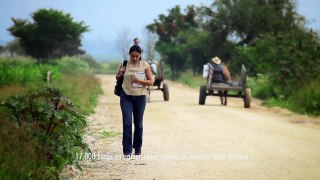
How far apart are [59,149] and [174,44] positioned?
195ft

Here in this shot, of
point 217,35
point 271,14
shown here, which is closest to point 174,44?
point 217,35

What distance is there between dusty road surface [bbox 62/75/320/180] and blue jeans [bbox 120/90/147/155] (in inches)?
9.2

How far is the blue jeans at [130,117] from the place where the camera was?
31.4 ft

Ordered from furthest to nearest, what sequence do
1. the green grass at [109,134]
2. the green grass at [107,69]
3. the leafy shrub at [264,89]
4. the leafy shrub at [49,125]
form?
the green grass at [107,69] → the leafy shrub at [264,89] → the green grass at [109,134] → the leafy shrub at [49,125]

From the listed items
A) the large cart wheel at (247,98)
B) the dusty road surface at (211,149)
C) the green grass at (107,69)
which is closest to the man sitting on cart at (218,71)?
the large cart wheel at (247,98)

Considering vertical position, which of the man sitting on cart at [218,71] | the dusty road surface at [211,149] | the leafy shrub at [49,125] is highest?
the man sitting on cart at [218,71]

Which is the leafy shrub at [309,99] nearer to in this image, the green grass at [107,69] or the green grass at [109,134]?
the green grass at [109,134]

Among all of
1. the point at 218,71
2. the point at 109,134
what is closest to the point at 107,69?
the point at 218,71

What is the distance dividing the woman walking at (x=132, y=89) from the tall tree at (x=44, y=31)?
5702 centimetres

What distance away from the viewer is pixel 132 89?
9.59 m

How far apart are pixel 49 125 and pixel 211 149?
3.65 meters

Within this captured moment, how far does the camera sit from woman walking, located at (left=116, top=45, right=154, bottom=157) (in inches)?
377

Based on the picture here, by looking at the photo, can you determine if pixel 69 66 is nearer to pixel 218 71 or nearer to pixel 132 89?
pixel 218 71

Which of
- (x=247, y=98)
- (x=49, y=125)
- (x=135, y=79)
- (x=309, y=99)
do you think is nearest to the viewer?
(x=49, y=125)
